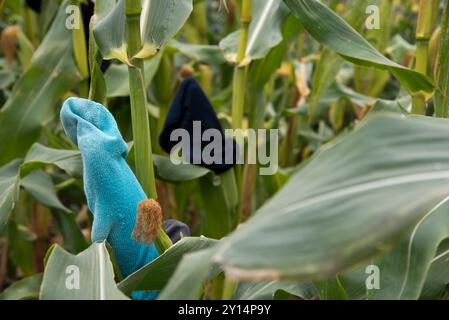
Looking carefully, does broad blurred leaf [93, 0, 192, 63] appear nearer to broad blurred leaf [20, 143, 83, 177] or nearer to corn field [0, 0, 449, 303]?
corn field [0, 0, 449, 303]

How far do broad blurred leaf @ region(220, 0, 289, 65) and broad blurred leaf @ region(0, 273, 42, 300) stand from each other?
61cm

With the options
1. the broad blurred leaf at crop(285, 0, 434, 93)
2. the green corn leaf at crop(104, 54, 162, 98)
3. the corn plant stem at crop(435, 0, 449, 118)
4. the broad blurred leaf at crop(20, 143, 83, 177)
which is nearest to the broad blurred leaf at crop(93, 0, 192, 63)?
the broad blurred leaf at crop(285, 0, 434, 93)

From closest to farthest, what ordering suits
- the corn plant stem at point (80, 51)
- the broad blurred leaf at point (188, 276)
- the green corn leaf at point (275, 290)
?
the broad blurred leaf at point (188, 276)
the green corn leaf at point (275, 290)
the corn plant stem at point (80, 51)

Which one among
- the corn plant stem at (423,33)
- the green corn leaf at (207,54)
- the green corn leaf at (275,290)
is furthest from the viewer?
the green corn leaf at (207,54)

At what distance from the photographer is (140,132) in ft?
3.18

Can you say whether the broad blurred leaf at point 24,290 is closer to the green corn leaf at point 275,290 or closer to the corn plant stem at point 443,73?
the green corn leaf at point 275,290

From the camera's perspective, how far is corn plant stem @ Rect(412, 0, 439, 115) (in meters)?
1.25

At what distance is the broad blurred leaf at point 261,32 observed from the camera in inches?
57.7

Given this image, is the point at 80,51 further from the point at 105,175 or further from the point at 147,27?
the point at 105,175

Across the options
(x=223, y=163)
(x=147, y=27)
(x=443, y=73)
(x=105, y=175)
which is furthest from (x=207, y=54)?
(x=105, y=175)

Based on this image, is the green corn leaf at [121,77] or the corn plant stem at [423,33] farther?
the green corn leaf at [121,77]

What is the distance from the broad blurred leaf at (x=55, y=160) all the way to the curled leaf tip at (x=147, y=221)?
17.6 inches

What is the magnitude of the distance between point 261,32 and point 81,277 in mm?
780

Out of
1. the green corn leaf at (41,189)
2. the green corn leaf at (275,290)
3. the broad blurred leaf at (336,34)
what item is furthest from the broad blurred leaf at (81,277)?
the green corn leaf at (41,189)
